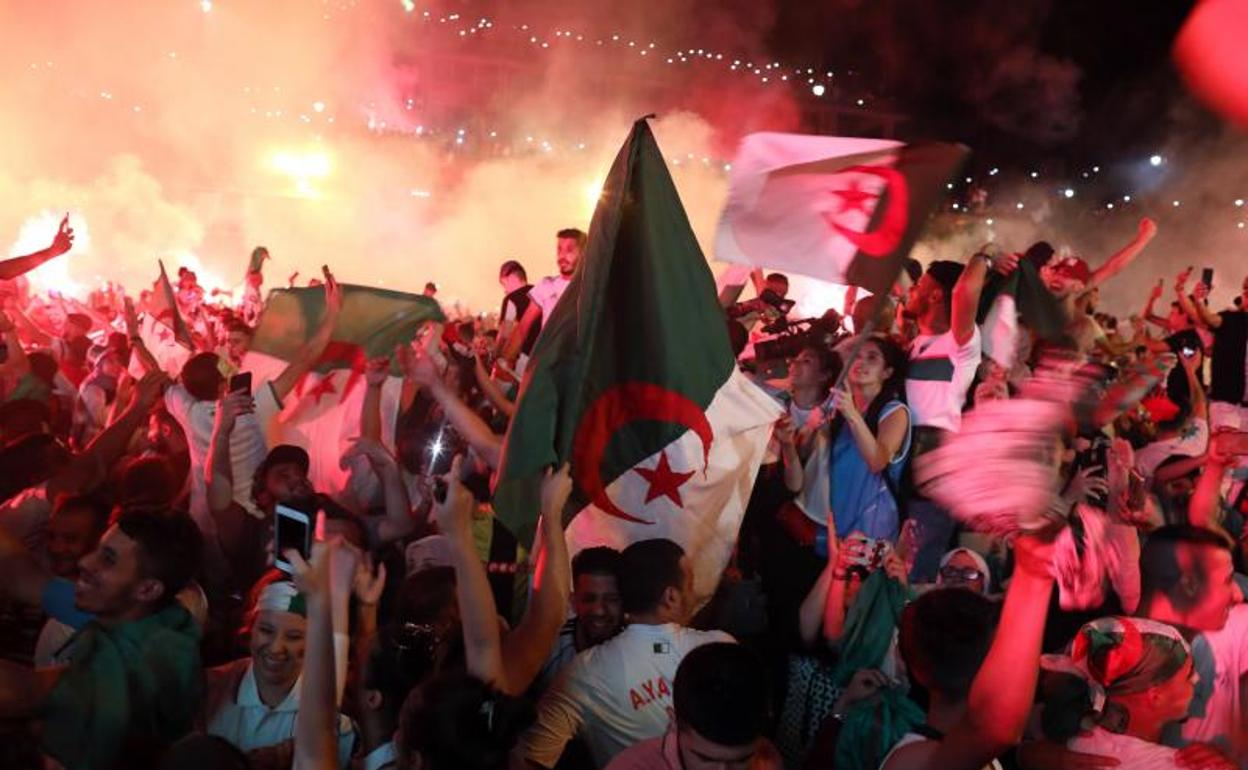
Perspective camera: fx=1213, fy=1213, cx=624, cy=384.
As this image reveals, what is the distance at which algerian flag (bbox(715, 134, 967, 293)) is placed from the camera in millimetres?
3428

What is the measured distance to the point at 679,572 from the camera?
3.23 metres

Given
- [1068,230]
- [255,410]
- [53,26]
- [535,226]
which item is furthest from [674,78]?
[255,410]

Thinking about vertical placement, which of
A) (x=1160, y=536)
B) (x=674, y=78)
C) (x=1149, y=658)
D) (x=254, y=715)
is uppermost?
(x=674, y=78)

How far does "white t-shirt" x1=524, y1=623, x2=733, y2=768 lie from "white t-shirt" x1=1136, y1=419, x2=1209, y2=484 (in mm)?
3127

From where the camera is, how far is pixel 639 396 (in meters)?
3.70

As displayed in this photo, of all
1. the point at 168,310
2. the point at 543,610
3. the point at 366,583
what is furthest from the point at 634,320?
the point at 168,310

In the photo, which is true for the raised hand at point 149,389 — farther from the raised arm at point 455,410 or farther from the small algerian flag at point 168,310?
the small algerian flag at point 168,310

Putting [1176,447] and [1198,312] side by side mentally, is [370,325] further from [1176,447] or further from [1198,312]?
[1198,312]

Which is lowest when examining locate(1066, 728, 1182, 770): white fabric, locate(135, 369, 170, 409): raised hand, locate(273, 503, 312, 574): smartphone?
locate(1066, 728, 1182, 770): white fabric

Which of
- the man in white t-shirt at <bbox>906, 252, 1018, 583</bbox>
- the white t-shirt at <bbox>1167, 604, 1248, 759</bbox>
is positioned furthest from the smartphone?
the man in white t-shirt at <bbox>906, 252, 1018, 583</bbox>

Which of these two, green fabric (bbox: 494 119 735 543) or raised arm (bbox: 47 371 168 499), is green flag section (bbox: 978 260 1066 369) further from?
raised arm (bbox: 47 371 168 499)

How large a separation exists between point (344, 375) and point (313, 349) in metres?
0.30

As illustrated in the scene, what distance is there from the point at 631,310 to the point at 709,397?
373mm

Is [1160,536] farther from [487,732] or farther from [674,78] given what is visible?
[674,78]
